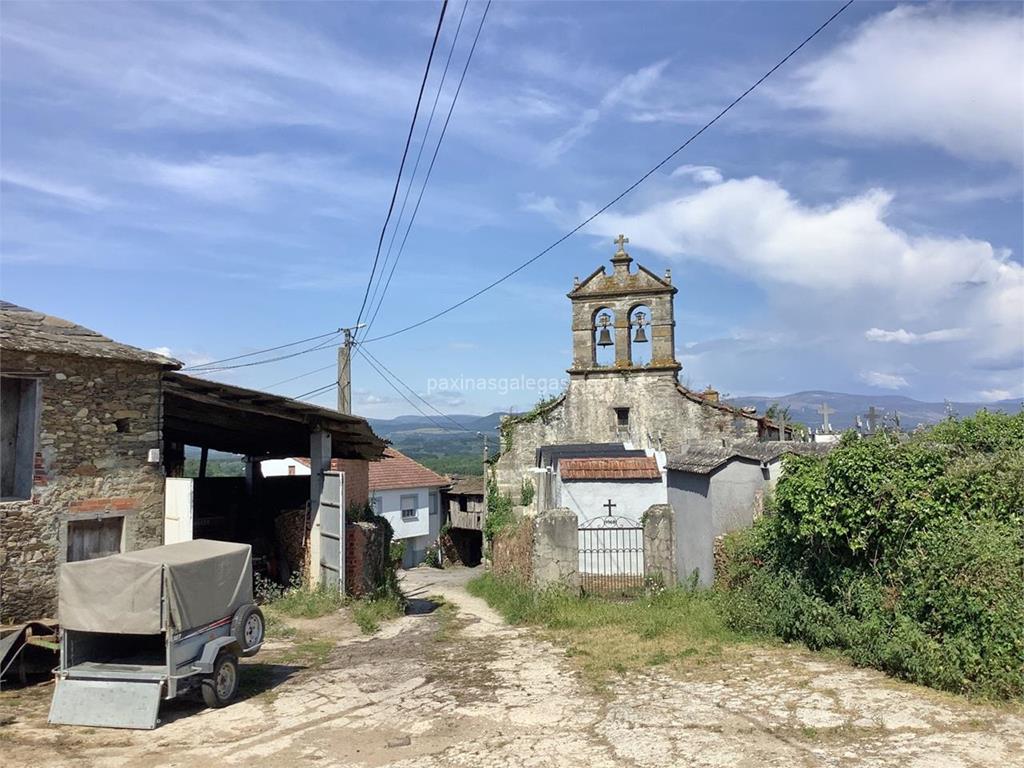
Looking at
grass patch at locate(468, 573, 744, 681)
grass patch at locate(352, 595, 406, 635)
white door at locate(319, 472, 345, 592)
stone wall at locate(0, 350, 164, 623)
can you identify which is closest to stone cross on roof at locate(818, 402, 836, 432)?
grass patch at locate(468, 573, 744, 681)

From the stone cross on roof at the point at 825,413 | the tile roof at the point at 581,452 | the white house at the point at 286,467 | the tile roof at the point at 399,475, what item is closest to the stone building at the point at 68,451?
the tile roof at the point at 581,452

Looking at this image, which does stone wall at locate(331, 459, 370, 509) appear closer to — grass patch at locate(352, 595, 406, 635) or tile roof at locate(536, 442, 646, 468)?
grass patch at locate(352, 595, 406, 635)

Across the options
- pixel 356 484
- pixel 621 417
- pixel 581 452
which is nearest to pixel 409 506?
pixel 621 417

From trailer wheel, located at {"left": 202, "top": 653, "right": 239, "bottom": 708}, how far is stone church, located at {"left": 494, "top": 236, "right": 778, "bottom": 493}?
16.2m

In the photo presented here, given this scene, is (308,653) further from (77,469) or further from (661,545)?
(661,545)

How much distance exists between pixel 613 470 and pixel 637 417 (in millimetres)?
5450

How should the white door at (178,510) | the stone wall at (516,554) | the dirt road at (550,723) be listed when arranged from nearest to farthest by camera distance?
the dirt road at (550,723)
the white door at (178,510)
the stone wall at (516,554)

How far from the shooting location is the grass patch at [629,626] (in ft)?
31.1

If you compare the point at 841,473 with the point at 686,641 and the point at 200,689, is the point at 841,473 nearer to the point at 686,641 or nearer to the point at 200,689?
the point at 686,641

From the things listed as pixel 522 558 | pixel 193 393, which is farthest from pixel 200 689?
pixel 522 558

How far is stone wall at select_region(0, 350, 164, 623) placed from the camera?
930cm

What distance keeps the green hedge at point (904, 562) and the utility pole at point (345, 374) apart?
14.2 m

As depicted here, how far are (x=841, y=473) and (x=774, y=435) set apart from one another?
15.5 m

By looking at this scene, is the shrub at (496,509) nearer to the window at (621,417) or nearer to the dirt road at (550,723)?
the window at (621,417)
